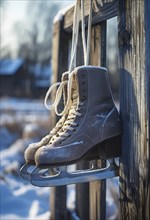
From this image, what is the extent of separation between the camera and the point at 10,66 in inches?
1554

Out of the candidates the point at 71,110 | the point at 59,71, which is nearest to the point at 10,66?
the point at 59,71

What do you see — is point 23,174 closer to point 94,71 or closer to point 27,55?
point 94,71

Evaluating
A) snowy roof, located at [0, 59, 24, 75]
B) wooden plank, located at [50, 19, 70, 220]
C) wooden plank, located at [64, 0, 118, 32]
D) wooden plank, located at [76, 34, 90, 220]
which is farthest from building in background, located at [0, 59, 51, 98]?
wooden plank, located at [64, 0, 118, 32]

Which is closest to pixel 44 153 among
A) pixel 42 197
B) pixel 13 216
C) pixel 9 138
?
pixel 13 216

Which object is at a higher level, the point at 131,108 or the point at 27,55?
the point at 27,55

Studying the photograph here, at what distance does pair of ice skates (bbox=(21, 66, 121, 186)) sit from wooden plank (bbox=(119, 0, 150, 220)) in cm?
6

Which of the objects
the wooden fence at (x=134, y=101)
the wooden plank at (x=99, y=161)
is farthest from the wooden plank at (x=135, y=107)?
the wooden plank at (x=99, y=161)

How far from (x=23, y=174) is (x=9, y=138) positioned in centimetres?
733

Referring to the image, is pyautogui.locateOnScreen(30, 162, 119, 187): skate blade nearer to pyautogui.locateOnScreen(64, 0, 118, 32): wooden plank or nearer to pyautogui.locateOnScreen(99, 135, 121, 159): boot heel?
pyautogui.locateOnScreen(99, 135, 121, 159): boot heel

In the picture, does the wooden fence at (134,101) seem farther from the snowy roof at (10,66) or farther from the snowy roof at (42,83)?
the snowy roof at (10,66)

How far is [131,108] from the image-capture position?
1304 millimetres

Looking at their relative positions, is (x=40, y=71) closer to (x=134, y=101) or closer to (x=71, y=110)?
(x=71, y=110)

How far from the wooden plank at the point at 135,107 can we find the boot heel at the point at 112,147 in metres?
0.03

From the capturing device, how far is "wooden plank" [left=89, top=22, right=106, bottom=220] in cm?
193
